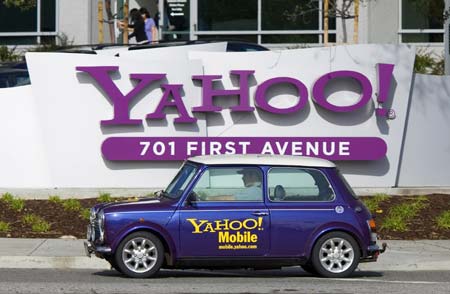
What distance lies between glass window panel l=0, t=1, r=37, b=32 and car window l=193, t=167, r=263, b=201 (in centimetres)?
2150

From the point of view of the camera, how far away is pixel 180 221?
38.9 ft

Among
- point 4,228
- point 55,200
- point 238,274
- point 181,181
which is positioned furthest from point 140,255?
point 55,200

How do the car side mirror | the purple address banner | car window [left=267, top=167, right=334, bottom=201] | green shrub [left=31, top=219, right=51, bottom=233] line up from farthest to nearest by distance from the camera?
the purple address banner
green shrub [left=31, top=219, right=51, bottom=233]
car window [left=267, top=167, right=334, bottom=201]
the car side mirror

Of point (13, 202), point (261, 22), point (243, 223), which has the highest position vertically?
point (261, 22)

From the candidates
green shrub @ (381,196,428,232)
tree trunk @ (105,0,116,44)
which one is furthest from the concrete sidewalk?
tree trunk @ (105,0,116,44)

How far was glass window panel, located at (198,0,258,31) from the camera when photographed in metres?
32.4

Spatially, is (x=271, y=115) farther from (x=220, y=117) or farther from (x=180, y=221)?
(x=180, y=221)

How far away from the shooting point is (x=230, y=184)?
12.1 meters

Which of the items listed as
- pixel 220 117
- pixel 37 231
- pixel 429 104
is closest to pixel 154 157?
pixel 220 117

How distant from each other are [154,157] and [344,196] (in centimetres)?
695

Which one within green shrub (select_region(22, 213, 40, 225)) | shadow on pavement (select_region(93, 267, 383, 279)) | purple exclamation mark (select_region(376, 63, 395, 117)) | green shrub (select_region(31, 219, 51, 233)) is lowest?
shadow on pavement (select_region(93, 267, 383, 279))

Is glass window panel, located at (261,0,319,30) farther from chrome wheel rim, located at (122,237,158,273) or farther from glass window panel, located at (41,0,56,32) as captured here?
chrome wheel rim, located at (122,237,158,273)

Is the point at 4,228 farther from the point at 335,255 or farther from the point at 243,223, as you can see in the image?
the point at 335,255

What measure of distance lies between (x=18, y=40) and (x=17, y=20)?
636 mm
